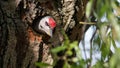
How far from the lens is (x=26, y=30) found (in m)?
1.23

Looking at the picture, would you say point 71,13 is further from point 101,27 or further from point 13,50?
point 101,27

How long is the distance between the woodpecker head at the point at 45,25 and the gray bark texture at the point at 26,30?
2 cm

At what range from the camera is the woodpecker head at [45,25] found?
1.26 metres

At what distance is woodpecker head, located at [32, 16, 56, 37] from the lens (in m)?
1.26

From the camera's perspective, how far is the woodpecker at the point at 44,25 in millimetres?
1256

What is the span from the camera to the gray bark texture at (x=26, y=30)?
1.20 m

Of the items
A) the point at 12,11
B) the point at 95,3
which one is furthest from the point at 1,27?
the point at 95,3

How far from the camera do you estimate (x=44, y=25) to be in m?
1.29

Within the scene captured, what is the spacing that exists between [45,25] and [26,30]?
8 cm

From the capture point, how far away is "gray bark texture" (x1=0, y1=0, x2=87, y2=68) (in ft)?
3.93

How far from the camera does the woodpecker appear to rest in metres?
1.26

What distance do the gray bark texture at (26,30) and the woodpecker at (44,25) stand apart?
0.05ft

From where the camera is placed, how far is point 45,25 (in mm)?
1289

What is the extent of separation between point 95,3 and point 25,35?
41 cm
